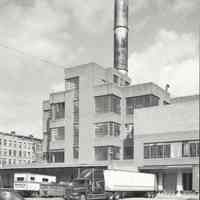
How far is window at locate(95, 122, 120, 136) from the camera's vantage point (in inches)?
2916

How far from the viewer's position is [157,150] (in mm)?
62781

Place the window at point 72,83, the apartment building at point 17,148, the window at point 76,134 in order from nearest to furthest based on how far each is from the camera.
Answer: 1. the window at point 76,134
2. the window at point 72,83
3. the apartment building at point 17,148

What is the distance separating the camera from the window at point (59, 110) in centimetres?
8119

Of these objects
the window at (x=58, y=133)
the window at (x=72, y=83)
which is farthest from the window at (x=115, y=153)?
the window at (x=72, y=83)

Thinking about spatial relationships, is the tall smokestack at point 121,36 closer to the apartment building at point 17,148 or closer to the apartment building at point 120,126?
the apartment building at point 120,126

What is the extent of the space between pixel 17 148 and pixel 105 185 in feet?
325

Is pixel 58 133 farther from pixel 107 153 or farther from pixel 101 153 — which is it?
pixel 107 153

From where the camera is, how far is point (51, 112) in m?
83.7

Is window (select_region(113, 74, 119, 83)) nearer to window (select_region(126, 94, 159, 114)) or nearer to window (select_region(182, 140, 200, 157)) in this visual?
window (select_region(126, 94, 159, 114))

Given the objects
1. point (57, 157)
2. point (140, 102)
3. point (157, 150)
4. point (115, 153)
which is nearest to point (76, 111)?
point (57, 157)

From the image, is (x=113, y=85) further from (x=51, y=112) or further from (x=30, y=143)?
(x=30, y=143)

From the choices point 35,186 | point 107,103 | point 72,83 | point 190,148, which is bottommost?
point 35,186

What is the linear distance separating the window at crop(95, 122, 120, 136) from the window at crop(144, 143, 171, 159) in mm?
11152

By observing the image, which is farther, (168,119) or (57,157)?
(57,157)
